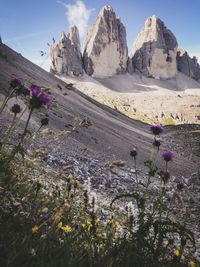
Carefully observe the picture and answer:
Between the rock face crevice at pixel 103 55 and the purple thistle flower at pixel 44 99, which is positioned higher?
the rock face crevice at pixel 103 55

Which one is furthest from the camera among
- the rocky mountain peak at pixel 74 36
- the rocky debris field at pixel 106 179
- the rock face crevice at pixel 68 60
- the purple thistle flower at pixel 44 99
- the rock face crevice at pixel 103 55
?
the rock face crevice at pixel 103 55

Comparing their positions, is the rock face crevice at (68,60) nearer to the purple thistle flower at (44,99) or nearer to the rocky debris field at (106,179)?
the rocky debris field at (106,179)

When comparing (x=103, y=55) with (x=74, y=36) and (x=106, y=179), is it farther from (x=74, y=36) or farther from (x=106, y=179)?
(x=106, y=179)

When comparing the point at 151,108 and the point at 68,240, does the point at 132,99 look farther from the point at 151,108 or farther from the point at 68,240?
the point at 68,240

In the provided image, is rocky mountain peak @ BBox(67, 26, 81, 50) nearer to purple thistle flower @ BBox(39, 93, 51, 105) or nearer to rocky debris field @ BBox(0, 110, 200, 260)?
rocky debris field @ BBox(0, 110, 200, 260)

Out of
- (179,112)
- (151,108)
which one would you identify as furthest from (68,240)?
(151,108)

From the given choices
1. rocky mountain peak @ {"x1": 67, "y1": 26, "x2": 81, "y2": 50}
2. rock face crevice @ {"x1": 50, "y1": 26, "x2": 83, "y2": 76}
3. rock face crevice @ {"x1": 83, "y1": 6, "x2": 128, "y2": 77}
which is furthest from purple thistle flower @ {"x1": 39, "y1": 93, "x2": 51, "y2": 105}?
rocky mountain peak @ {"x1": 67, "y1": 26, "x2": 81, "y2": 50}

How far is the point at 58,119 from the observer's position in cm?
2334

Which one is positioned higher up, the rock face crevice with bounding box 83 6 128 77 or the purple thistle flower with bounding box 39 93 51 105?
the rock face crevice with bounding box 83 6 128 77

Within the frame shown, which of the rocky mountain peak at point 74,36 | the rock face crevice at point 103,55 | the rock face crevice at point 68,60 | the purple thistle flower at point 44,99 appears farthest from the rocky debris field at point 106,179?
the rocky mountain peak at point 74,36

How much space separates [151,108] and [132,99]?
1999 centimetres

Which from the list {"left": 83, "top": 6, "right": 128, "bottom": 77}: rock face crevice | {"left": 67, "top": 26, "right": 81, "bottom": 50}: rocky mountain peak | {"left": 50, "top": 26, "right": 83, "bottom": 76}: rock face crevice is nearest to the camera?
{"left": 50, "top": 26, "right": 83, "bottom": 76}: rock face crevice

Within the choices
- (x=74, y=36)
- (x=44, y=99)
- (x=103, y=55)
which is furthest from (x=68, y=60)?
(x=44, y=99)

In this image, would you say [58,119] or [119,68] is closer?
[58,119]
